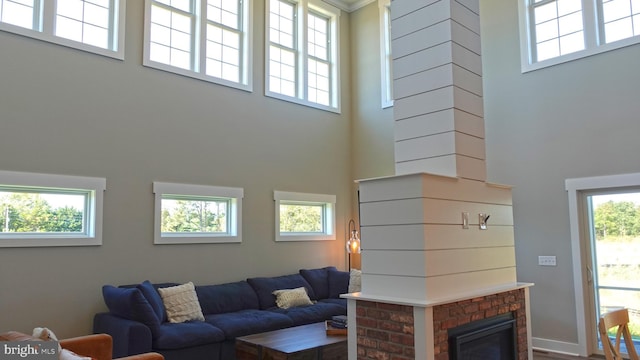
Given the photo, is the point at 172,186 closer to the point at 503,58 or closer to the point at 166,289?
the point at 166,289

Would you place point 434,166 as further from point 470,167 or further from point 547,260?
point 547,260

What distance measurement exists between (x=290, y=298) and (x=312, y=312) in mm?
409

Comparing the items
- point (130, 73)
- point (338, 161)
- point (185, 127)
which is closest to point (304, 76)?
point (338, 161)

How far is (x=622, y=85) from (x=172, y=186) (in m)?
5.14

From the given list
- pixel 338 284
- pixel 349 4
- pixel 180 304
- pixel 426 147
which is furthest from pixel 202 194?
pixel 349 4

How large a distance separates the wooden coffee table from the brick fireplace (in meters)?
0.78

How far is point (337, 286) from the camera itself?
6.89m

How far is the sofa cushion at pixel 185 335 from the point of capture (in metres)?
4.49

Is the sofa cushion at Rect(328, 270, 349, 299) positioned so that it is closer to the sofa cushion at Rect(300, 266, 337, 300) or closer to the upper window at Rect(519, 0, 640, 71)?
the sofa cushion at Rect(300, 266, 337, 300)

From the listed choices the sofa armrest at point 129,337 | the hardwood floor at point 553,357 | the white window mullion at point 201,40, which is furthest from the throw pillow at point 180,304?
the hardwood floor at point 553,357

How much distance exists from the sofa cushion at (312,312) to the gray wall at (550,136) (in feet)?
7.56

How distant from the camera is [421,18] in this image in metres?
3.80

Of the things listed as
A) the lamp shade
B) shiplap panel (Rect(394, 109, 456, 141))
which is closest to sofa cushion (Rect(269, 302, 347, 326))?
the lamp shade

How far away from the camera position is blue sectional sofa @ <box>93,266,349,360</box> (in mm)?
4484
